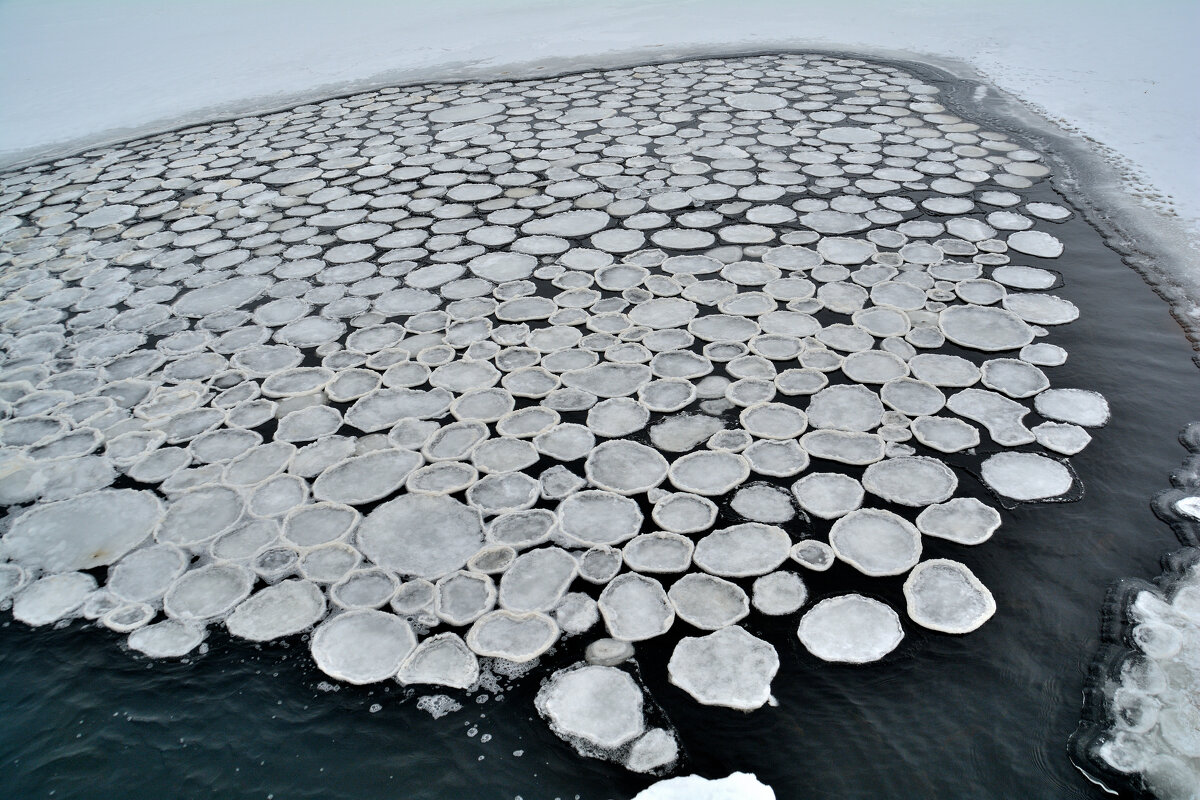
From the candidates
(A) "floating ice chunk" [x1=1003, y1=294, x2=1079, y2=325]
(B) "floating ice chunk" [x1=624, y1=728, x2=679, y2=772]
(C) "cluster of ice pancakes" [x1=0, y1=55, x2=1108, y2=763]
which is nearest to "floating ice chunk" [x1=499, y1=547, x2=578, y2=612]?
(C) "cluster of ice pancakes" [x1=0, y1=55, x2=1108, y2=763]

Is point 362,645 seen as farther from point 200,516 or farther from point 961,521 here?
point 961,521

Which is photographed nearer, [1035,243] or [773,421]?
[773,421]

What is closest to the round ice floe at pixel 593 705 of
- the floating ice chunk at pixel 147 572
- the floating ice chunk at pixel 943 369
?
the floating ice chunk at pixel 147 572

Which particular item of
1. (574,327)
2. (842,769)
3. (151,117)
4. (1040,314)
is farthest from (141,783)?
(151,117)

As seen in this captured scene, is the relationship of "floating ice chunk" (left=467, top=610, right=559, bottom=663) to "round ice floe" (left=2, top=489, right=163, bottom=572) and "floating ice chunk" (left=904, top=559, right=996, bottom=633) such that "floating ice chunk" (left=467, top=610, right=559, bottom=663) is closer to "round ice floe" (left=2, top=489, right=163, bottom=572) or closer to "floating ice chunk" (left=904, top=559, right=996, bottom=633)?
"floating ice chunk" (left=904, top=559, right=996, bottom=633)

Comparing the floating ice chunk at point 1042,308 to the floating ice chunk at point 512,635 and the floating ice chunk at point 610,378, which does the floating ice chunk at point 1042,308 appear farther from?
the floating ice chunk at point 512,635

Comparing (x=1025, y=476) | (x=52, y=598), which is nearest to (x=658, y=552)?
(x=1025, y=476)

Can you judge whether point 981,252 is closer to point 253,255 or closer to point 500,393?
point 500,393

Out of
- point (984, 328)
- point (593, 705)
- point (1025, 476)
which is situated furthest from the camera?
point (984, 328)
